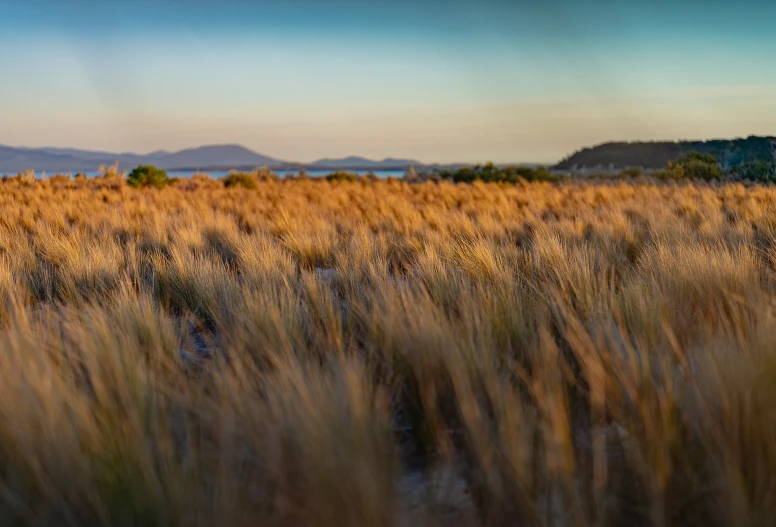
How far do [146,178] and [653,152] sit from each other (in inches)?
2325

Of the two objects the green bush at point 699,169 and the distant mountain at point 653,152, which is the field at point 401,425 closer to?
the green bush at point 699,169

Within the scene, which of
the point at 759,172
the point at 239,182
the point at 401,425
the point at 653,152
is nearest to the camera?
the point at 401,425

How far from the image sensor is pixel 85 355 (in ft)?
8.39

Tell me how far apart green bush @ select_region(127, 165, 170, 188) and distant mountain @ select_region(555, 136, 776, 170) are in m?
42.7

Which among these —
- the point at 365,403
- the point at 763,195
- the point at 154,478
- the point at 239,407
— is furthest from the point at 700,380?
the point at 763,195

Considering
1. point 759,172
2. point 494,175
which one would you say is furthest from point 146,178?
point 759,172

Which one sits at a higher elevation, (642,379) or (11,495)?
(642,379)

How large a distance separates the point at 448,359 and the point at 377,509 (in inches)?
35.0

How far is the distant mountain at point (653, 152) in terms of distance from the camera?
171 feet

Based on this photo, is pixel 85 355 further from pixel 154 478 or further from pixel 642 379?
pixel 642 379

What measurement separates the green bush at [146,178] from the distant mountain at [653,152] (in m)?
42.7

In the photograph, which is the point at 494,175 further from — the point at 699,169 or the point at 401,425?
the point at 401,425

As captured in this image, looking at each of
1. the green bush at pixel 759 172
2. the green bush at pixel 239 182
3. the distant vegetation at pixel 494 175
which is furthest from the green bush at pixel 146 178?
the green bush at pixel 759 172

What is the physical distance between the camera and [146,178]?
1831 cm
